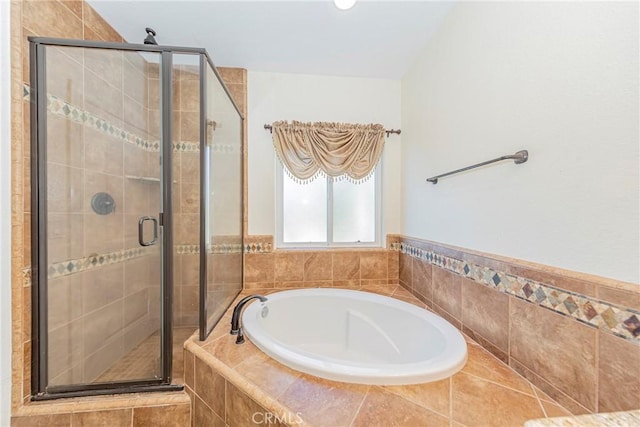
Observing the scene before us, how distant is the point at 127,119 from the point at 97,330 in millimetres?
1355

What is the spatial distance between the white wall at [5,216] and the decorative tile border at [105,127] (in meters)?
0.09

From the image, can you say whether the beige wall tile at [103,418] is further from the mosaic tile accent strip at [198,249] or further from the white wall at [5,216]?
the mosaic tile accent strip at [198,249]

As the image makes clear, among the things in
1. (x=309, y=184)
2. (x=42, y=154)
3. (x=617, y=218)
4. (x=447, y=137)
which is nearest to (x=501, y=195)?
(x=617, y=218)

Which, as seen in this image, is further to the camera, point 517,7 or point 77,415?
point 77,415

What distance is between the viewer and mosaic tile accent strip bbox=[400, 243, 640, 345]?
624 mm

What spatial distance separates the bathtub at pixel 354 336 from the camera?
888 millimetres

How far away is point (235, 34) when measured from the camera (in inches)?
60.8

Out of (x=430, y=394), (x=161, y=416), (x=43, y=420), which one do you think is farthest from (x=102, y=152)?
(x=430, y=394)

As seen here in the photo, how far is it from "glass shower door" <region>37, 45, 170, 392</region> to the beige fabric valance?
909 millimetres

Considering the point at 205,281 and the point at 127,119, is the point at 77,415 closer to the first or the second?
the point at 205,281

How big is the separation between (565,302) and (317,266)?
4.87ft

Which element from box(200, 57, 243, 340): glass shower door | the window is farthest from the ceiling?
the window

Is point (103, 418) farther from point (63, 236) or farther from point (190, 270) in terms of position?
point (63, 236)

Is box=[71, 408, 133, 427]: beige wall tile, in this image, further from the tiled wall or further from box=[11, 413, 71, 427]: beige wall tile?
the tiled wall
